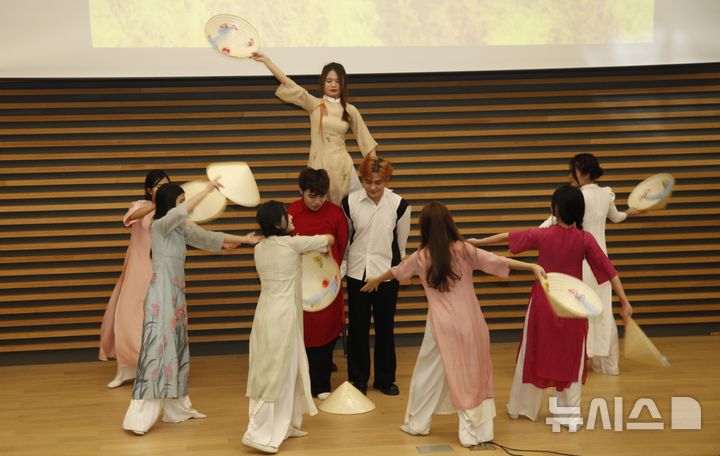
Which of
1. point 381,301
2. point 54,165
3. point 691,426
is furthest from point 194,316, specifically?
point 691,426

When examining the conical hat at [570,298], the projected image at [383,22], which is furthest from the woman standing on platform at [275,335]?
the projected image at [383,22]

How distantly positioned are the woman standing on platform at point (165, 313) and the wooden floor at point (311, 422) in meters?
0.17

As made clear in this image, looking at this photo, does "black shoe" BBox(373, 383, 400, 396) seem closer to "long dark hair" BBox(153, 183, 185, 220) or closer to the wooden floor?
the wooden floor

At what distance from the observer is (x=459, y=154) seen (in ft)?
22.0

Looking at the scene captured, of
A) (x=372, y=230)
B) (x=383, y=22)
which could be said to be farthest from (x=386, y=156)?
(x=372, y=230)

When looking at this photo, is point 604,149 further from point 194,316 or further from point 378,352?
point 194,316

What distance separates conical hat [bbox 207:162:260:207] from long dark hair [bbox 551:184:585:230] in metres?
1.62

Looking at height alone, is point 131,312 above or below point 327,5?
below

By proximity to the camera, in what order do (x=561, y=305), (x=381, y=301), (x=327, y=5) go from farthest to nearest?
1. (x=327, y=5)
2. (x=381, y=301)
3. (x=561, y=305)

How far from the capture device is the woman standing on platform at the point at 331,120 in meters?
5.19

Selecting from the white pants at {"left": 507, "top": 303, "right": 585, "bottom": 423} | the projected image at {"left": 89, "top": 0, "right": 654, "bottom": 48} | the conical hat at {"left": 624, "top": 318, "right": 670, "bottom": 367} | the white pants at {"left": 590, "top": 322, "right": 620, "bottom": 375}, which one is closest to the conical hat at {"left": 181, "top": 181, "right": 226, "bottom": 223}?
the projected image at {"left": 89, "top": 0, "right": 654, "bottom": 48}

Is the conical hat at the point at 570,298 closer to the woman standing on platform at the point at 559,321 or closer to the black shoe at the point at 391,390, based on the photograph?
the woman standing on platform at the point at 559,321

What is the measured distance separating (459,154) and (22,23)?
3390 mm

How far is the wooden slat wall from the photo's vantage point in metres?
6.33
